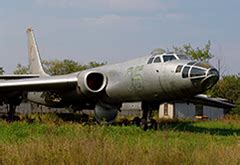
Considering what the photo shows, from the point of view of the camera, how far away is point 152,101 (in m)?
17.9

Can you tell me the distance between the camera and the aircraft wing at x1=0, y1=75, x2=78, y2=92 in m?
20.6

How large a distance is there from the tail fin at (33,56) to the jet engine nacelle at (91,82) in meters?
9.94

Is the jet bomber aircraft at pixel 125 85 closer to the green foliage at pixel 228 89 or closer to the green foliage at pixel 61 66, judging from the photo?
the green foliage at pixel 228 89

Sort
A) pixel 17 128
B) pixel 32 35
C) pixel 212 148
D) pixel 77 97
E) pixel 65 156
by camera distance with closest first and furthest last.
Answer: pixel 65 156 → pixel 212 148 → pixel 17 128 → pixel 77 97 → pixel 32 35

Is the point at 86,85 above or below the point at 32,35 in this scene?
below

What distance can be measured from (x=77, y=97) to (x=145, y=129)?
5.16 m

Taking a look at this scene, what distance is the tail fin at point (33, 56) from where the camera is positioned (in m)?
29.8

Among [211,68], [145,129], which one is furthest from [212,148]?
[145,129]

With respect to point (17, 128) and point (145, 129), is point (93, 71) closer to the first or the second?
point (145, 129)

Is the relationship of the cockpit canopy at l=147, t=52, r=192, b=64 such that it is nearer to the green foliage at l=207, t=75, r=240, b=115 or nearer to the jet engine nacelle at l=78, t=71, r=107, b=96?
the jet engine nacelle at l=78, t=71, r=107, b=96

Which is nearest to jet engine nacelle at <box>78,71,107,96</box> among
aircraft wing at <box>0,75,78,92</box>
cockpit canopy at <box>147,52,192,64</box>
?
aircraft wing at <box>0,75,78,92</box>

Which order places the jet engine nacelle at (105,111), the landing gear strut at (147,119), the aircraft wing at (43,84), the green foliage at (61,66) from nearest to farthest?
the landing gear strut at (147,119), the jet engine nacelle at (105,111), the aircraft wing at (43,84), the green foliage at (61,66)

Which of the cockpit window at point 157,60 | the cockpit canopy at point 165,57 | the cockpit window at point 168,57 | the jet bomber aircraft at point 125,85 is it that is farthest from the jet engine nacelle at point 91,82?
the cockpit window at point 168,57

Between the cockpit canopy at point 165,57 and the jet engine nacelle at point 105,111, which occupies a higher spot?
the cockpit canopy at point 165,57
